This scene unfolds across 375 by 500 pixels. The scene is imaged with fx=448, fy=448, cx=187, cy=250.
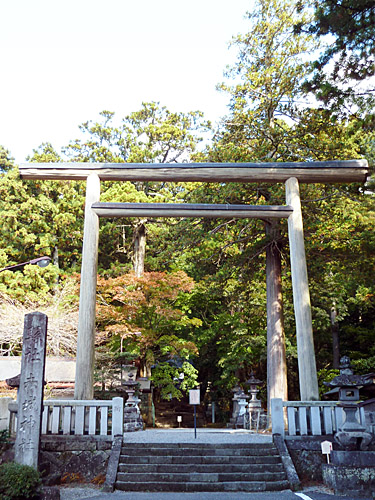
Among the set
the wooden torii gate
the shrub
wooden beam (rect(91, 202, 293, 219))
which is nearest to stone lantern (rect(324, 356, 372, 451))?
the wooden torii gate

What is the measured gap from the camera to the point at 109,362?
580 inches

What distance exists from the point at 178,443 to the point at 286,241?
23.2 ft

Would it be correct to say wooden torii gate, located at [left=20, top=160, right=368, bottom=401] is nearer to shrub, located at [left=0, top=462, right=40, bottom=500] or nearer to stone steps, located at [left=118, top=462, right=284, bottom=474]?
stone steps, located at [left=118, top=462, right=284, bottom=474]

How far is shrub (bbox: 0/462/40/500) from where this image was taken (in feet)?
16.0

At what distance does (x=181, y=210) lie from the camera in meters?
Result: 8.95

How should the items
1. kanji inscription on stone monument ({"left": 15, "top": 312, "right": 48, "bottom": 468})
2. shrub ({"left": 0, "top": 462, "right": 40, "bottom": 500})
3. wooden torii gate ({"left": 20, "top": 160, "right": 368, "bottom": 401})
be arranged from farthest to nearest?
wooden torii gate ({"left": 20, "top": 160, "right": 368, "bottom": 401}) → kanji inscription on stone monument ({"left": 15, "top": 312, "right": 48, "bottom": 468}) → shrub ({"left": 0, "top": 462, "right": 40, "bottom": 500})

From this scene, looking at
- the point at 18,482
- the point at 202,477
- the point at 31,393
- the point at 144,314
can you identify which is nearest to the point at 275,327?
the point at 144,314

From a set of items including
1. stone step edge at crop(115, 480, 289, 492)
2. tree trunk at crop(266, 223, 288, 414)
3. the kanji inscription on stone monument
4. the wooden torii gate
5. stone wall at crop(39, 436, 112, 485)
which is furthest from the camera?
tree trunk at crop(266, 223, 288, 414)

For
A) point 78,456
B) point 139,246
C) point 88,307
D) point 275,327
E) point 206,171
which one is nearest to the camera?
point 78,456

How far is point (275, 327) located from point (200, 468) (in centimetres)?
580

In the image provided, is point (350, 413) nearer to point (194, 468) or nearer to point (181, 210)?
point (194, 468)

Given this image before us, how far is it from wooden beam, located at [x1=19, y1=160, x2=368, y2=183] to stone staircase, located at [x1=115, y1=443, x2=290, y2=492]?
4985mm

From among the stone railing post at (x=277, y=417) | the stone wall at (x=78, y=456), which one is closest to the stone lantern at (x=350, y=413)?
the stone railing post at (x=277, y=417)

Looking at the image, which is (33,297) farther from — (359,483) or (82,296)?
(359,483)
